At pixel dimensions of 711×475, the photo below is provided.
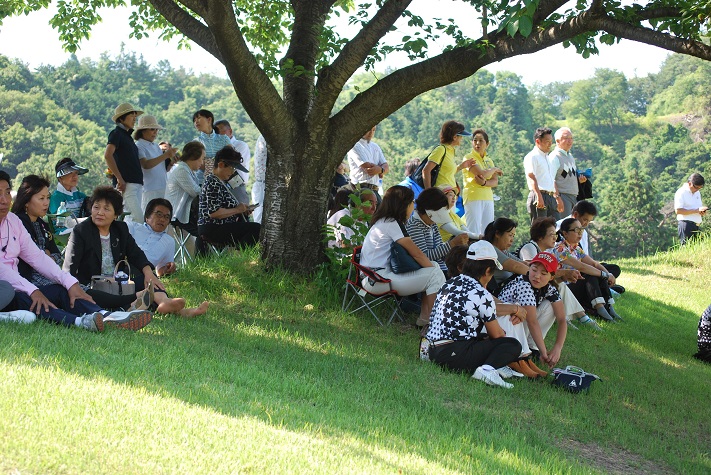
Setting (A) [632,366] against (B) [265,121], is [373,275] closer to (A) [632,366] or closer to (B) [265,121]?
(B) [265,121]

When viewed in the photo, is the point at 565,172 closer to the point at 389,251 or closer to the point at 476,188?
the point at 476,188

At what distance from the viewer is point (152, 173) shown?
1163cm

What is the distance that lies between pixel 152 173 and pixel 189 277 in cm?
216

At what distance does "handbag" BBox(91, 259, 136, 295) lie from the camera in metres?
7.80

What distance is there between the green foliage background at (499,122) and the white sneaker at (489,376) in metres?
39.2

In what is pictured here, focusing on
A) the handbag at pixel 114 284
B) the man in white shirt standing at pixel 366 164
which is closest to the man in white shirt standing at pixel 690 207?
the man in white shirt standing at pixel 366 164

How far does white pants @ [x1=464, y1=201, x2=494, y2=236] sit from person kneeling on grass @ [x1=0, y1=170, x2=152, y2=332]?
231 inches

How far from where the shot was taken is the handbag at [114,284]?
25.6 ft

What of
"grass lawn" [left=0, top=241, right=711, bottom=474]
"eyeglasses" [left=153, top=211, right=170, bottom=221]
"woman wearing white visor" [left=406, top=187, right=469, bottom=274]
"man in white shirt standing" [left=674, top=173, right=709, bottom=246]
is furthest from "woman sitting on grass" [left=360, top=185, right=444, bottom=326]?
"man in white shirt standing" [left=674, top=173, right=709, bottom=246]

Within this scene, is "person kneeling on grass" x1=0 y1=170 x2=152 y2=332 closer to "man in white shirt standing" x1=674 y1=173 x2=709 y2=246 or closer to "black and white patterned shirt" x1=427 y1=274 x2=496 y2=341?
"black and white patterned shirt" x1=427 y1=274 x2=496 y2=341

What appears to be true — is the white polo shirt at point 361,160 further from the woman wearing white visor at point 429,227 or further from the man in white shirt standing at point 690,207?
the man in white shirt standing at point 690,207

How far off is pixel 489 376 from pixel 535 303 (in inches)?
49.8

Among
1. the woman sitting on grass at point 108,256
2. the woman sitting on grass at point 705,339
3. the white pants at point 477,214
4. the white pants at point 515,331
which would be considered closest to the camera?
A: the woman sitting on grass at point 108,256

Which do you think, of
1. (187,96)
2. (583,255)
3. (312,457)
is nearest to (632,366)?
(583,255)
